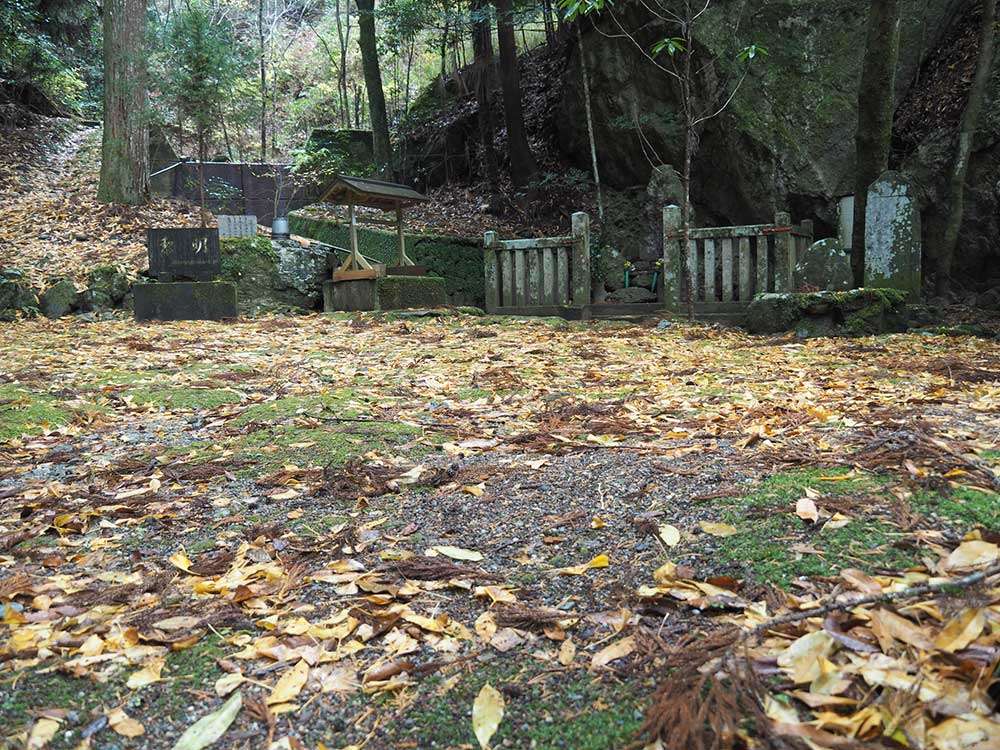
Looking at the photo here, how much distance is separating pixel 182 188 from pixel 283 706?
16.5m

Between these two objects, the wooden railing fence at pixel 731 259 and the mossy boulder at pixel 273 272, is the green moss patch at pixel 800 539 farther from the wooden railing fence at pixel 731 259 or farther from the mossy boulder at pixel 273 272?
the mossy boulder at pixel 273 272

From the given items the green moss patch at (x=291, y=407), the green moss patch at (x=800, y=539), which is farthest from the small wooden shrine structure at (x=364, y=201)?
the green moss patch at (x=800, y=539)

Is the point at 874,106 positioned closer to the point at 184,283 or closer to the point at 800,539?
the point at 800,539

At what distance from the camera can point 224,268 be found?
32.3 ft

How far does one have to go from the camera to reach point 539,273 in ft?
32.6

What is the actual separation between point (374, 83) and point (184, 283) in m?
8.12

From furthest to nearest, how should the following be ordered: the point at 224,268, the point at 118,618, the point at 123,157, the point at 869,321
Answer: the point at 123,157
the point at 224,268
the point at 869,321
the point at 118,618

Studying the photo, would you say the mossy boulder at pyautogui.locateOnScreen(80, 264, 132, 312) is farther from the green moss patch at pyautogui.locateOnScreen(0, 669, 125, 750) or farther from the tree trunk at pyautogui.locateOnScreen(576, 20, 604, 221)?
the green moss patch at pyautogui.locateOnScreen(0, 669, 125, 750)

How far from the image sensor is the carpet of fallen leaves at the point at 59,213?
9.78m

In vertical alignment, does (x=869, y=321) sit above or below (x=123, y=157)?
below

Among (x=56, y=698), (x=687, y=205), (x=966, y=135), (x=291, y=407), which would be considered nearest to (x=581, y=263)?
(x=687, y=205)

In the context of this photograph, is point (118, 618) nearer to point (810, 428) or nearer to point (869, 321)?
point (810, 428)

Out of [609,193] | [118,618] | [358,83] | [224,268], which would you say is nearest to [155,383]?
[118,618]

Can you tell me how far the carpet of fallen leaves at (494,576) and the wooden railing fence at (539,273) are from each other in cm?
575
